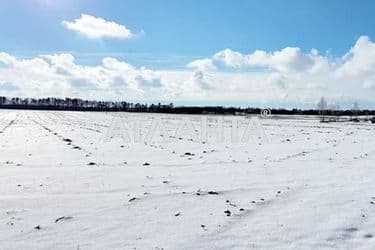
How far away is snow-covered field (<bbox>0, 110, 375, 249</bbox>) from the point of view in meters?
6.24

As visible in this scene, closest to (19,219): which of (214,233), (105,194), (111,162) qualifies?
(105,194)

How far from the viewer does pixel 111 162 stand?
47.4 feet

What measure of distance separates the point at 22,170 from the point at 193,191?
5453 mm

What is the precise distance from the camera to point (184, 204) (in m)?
8.38

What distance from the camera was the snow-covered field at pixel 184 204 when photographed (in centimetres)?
624

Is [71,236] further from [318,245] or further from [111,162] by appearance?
[111,162]

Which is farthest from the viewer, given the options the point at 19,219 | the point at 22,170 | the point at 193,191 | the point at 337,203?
the point at 22,170

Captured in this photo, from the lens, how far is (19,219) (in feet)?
23.4

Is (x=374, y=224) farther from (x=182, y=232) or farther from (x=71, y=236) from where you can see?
(x=71, y=236)

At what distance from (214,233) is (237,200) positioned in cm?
231

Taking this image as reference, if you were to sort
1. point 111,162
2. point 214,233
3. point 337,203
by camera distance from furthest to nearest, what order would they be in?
1. point 111,162
2. point 337,203
3. point 214,233

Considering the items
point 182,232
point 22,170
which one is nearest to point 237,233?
point 182,232

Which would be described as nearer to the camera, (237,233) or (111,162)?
(237,233)

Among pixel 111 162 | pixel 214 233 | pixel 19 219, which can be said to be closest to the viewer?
pixel 214 233
